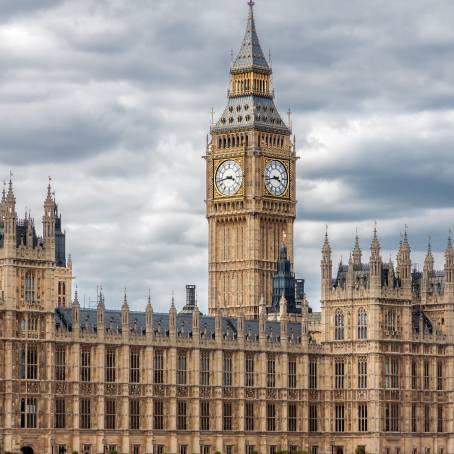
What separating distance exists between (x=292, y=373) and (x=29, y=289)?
106 ft

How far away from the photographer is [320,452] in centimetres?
19750

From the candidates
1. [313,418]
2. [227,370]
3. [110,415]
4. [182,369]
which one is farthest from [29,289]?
[313,418]

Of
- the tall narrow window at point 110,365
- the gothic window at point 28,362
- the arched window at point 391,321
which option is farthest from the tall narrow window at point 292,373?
the gothic window at point 28,362

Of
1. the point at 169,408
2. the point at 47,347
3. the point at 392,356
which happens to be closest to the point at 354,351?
the point at 392,356

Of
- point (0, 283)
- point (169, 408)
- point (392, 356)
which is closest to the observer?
point (0, 283)

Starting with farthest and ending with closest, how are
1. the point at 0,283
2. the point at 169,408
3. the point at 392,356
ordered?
the point at 392,356 < the point at 169,408 < the point at 0,283

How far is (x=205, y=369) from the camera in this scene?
619 ft

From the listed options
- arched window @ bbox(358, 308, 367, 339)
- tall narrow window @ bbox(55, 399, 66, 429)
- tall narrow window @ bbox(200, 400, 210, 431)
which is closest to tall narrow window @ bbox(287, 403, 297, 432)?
arched window @ bbox(358, 308, 367, 339)

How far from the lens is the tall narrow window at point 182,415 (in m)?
186

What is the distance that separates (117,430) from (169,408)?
6210mm

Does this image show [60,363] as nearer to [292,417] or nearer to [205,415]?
[205,415]

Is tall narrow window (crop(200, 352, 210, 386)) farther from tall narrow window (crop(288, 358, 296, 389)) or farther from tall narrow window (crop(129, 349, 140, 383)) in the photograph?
tall narrow window (crop(288, 358, 296, 389))

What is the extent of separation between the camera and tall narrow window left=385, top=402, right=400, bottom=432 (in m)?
196

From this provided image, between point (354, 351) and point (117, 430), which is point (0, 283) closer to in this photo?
point (117, 430)
